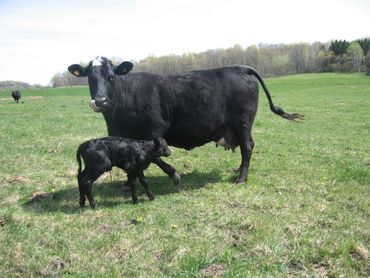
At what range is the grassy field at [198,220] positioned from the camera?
→ 500 cm

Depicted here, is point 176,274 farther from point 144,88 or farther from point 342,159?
point 342,159

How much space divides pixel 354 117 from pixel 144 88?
54.2ft

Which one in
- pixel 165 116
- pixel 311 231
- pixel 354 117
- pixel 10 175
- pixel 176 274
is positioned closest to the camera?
pixel 176 274

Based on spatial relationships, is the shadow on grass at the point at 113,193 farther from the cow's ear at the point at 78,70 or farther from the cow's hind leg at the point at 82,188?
the cow's ear at the point at 78,70

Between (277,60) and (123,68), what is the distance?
5799 inches

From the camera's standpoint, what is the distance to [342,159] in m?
11.1

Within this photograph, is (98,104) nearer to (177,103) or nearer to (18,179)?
(177,103)

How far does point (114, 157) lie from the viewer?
7285 millimetres

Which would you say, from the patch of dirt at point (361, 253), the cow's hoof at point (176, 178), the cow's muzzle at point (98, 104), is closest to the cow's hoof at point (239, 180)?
the cow's hoof at point (176, 178)

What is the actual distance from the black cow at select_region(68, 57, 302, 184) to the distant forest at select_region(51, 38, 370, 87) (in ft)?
344

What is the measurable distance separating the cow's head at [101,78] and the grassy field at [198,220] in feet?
5.84

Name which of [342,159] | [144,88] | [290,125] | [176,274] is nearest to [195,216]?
[176,274]

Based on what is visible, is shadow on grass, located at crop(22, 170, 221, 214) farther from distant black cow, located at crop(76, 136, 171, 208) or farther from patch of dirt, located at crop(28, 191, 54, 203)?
distant black cow, located at crop(76, 136, 171, 208)

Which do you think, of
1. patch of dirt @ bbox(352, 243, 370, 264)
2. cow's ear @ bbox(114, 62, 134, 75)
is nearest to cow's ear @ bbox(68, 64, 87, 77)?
cow's ear @ bbox(114, 62, 134, 75)
